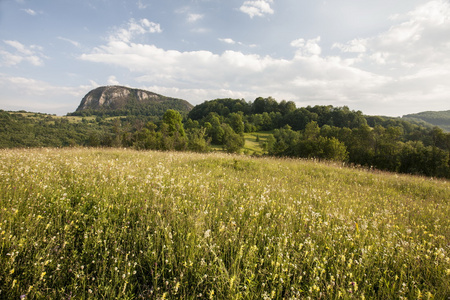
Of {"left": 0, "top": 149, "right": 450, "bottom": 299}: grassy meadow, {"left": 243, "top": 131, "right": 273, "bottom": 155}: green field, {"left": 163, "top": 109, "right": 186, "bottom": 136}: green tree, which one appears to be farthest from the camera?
{"left": 243, "top": 131, "right": 273, "bottom": 155}: green field

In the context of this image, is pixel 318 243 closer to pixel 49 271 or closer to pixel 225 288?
pixel 225 288

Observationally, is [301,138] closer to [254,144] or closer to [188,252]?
[254,144]

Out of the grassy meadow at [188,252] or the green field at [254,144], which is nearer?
the grassy meadow at [188,252]

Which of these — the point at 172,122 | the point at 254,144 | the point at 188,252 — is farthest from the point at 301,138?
the point at 188,252

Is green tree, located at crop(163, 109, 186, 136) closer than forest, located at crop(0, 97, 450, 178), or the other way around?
forest, located at crop(0, 97, 450, 178)

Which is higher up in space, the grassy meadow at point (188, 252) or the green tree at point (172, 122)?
the green tree at point (172, 122)

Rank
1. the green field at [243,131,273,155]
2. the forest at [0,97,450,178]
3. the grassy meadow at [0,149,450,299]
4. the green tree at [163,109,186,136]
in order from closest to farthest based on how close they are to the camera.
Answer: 1. the grassy meadow at [0,149,450,299]
2. the forest at [0,97,450,178]
3. the green tree at [163,109,186,136]
4. the green field at [243,131,273,155]

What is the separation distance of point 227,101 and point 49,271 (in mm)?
151139

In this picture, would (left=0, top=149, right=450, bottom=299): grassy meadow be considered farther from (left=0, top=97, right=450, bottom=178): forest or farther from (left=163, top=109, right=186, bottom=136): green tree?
(left=163, top=109, right=186, bottom=136): green tree

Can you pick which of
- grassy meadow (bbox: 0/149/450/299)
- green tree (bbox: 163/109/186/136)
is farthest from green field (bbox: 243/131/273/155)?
grassy meadow (bbox: 0/149/450/299)

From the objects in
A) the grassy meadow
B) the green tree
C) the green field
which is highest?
the green tree

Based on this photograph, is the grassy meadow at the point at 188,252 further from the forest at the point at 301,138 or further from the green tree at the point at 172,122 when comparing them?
the green tree at the point at 172,122

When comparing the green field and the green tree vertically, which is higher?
the green tree

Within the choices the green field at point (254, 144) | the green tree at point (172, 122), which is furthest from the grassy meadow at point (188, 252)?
the green field at point (254, 144)
